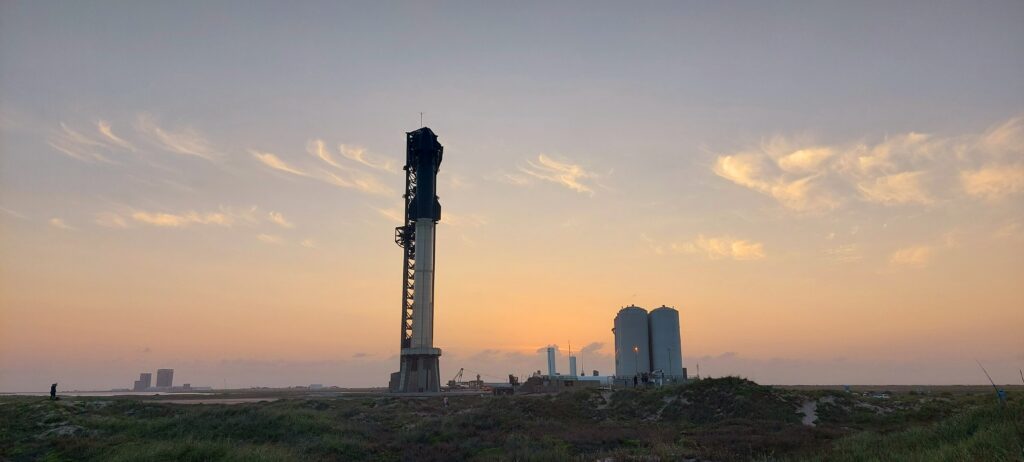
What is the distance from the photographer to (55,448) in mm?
36312

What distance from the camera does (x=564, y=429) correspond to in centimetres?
4334

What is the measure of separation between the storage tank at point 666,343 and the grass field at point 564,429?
1043 inches

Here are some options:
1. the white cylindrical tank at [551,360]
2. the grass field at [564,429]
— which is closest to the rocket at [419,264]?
the grass field at [564,429]

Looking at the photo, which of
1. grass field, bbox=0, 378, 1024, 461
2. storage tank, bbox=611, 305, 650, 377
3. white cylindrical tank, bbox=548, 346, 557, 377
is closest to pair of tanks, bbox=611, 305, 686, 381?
storage tank, bbox=611, 305, 650, 377

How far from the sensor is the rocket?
8488 centimetres

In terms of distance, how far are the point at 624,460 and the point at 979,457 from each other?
14.2 meters

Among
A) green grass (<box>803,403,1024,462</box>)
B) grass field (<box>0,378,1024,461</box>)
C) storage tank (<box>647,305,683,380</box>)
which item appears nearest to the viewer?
green grass (<box>803,403,1024,462</box>)

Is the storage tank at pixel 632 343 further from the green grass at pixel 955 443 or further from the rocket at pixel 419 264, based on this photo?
the green grass at pixel 955 443

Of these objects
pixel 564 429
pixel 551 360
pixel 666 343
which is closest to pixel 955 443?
pixel 564 429

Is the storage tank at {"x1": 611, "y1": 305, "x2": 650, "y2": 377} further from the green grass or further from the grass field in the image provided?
the green grass

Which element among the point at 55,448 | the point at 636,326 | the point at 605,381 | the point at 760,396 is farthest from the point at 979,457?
the point at 605,381

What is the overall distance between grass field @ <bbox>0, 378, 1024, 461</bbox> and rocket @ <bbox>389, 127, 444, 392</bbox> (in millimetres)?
20726

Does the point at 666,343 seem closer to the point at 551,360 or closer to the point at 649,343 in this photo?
the point at 649,343

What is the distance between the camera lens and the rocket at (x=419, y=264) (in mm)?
84875
